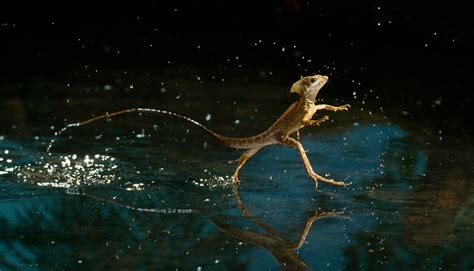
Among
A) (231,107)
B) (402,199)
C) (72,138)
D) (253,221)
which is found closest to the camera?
(253,221)

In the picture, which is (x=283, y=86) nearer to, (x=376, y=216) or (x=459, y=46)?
(x=459, y=46)

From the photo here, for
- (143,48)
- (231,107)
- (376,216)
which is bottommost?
(376,216)

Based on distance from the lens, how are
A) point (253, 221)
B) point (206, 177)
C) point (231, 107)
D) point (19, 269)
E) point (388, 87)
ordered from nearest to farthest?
1. point (19, 269)
2. point (253, 221)
3. point (206, 177)
4. point (231, 107)
5. point (388, 87)

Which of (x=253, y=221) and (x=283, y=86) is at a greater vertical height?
(x=283, y=86)

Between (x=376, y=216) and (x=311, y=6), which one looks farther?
(x=311, y=6)

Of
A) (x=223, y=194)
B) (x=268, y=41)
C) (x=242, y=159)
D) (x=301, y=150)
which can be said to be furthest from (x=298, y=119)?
(x=268, y=41)

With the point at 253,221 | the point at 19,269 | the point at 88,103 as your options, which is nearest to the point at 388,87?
the point at 88,103

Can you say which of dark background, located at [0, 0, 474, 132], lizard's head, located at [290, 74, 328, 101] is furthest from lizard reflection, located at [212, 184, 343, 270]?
dark background, located at [0, 0, 474, 132]
